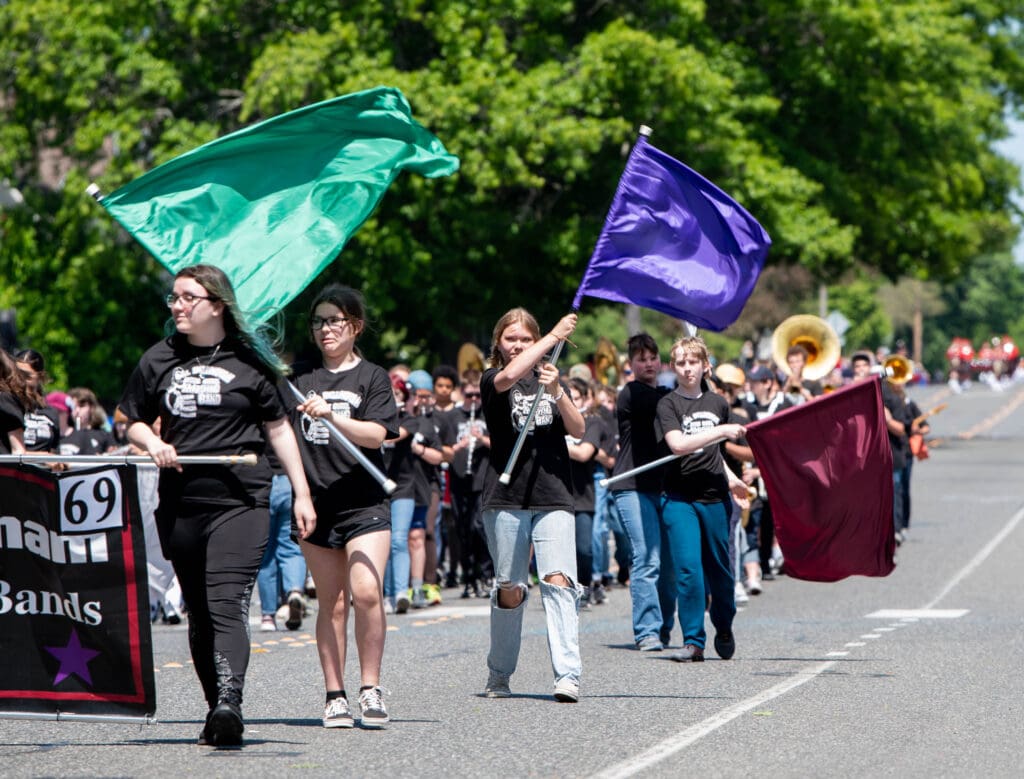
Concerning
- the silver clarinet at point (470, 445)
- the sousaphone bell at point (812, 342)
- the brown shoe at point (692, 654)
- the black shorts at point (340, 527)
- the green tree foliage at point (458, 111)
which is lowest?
the brown shoe at point (692, 654)

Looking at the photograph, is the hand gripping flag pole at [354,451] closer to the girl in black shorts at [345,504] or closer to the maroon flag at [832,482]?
the girl in black shorts at [345,504]

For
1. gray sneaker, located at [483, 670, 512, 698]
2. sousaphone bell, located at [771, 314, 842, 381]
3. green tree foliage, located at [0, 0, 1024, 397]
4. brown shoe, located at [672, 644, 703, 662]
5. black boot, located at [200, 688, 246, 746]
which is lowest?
brown shoe, located at [672, 644, 703, 662]

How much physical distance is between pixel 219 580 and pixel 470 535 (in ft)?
28.6

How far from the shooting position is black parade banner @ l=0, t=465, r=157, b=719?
24.2 ft

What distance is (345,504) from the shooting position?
8.05 m

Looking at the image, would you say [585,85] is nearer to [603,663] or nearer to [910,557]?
[910,557]

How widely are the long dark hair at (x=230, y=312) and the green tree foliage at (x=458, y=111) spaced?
1877cm

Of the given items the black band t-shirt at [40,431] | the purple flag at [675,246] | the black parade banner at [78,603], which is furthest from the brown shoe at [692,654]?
the black band t-shirt at [40,431]

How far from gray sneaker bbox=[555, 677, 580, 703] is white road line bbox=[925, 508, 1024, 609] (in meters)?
5.54

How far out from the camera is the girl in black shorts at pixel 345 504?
316 inches

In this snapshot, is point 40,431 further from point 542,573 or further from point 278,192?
point 542,573

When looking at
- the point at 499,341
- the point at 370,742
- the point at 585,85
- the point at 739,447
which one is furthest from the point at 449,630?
the point at 585,85

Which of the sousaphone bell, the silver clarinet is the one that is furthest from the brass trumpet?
the silver clarinet

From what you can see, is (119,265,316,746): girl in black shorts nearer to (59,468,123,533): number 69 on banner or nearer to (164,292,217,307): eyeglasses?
(164,292,217,307): eyeglasses
